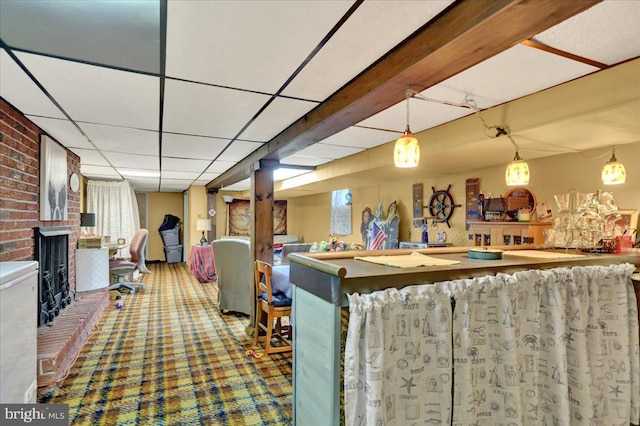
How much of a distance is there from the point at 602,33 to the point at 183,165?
15.1ft

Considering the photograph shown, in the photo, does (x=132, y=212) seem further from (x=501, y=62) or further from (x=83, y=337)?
(x=501, y=62)

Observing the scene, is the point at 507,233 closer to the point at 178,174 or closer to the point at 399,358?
the point at 399,358

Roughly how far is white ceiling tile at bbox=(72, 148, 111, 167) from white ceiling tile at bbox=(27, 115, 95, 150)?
20 cm

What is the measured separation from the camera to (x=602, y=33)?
135 cm

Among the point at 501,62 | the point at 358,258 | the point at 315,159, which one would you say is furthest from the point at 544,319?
the point at 315,159

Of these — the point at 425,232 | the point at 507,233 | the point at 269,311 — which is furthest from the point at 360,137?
the point at 425,232

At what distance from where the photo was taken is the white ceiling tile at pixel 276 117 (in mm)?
2230

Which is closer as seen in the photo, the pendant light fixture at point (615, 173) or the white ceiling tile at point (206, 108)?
the white ceiling tile at point (206, 108)

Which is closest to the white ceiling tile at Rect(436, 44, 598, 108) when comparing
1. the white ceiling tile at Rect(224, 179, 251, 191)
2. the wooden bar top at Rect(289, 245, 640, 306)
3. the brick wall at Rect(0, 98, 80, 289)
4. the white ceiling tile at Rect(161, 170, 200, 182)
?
the wooden bar top at Rect(289, 245, 640, 306)

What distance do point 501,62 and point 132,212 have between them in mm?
8120

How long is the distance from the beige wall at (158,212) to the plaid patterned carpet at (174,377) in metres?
5.37

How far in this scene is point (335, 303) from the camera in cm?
133

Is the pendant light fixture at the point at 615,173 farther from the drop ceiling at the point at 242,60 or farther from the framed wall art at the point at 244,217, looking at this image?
the framed wall art at the point at 244,217

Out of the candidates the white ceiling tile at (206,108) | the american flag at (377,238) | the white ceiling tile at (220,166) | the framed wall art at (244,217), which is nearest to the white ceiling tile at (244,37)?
the white ceiling tile at (206,108)
